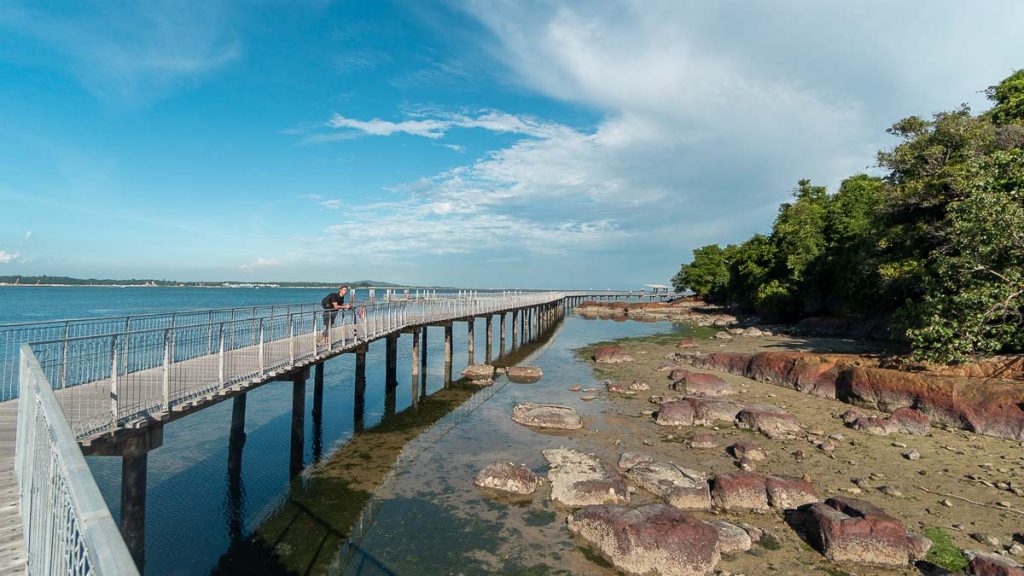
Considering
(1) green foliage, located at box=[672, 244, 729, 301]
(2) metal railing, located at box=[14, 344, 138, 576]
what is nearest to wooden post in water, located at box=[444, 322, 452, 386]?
(2) metal railing, located at box=[14, 344, 138, 576]

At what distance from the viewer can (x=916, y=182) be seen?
22359 millimetres

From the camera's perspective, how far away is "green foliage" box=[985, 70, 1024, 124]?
87.8 ft

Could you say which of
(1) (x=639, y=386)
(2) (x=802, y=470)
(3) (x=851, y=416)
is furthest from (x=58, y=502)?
(1) (x=639, y=386)

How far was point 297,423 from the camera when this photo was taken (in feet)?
55.3

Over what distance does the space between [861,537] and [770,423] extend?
7.82 metres

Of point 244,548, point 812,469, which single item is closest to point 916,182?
point 812,469

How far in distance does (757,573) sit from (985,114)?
31.3 meters

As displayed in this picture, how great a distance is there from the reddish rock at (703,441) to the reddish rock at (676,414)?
214cm

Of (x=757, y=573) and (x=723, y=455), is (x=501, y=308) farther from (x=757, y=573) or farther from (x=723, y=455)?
(x=757, y=573)

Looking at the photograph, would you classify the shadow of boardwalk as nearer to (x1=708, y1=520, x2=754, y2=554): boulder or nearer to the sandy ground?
the sandy ground

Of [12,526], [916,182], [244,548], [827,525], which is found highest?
[916,182]

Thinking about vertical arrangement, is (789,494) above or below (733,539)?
above

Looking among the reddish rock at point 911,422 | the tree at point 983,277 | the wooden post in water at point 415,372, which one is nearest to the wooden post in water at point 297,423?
the wooden post in water at point 415,372

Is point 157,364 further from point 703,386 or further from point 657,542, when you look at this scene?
point 703,386
